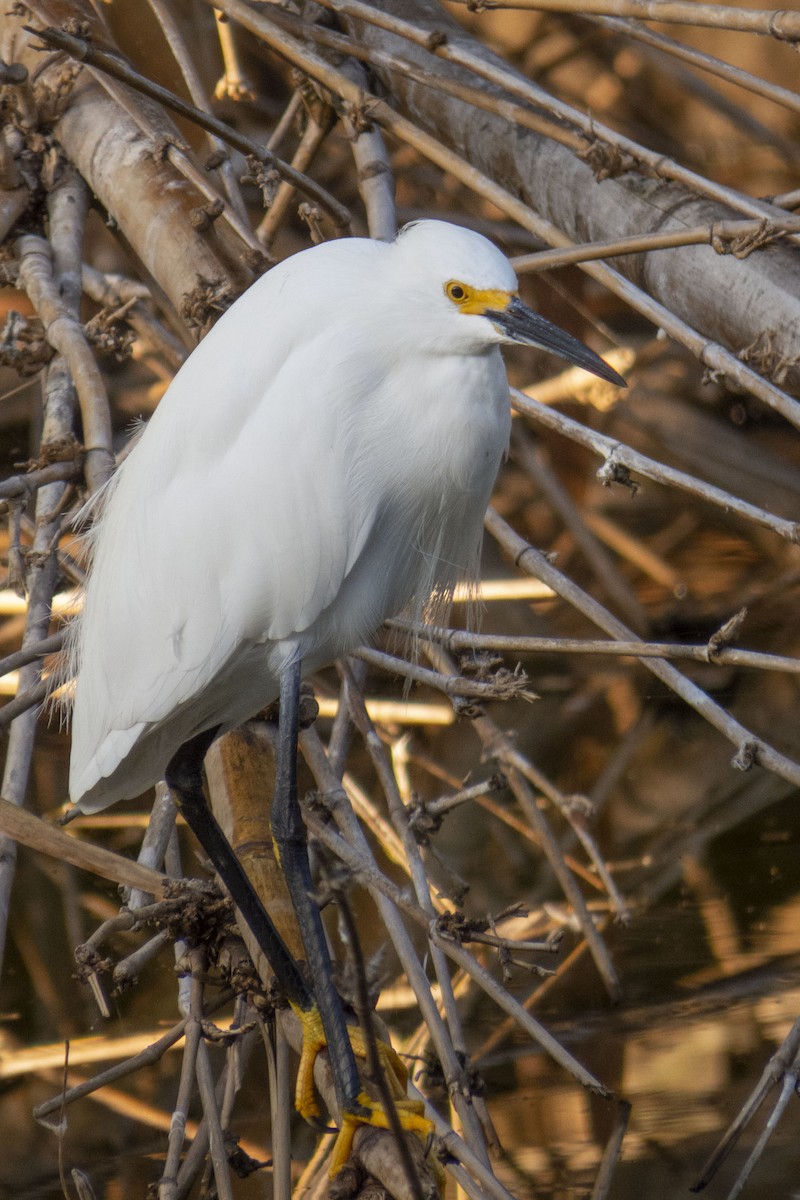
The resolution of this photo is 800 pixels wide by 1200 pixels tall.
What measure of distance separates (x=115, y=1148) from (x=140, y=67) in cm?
212

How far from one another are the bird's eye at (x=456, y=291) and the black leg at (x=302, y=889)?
39cm

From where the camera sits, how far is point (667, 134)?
9.62 ft

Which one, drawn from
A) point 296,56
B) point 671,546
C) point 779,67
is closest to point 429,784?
point 671,546

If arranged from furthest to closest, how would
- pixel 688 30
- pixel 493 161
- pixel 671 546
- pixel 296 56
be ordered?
pixel 671 546, pixel 688 30, pixel 493 161, pixel 296 56

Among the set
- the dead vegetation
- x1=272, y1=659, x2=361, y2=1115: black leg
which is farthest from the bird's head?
x1=272, y1=659, x2=361, y2=1115: black leg

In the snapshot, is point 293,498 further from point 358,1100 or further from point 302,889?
point 358,1100

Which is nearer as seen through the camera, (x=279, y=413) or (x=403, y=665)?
(x=279, y=413)

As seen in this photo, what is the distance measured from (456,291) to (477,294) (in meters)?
0.02

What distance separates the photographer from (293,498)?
49.1 inches

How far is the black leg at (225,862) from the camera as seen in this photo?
1.28 m

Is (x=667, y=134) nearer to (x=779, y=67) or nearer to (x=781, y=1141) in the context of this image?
(x=779, y=67)

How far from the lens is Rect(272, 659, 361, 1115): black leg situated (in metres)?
1.16

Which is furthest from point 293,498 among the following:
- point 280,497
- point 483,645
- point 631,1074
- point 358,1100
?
point 631,1074

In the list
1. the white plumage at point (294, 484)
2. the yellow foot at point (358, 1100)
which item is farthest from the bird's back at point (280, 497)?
the yellow foot at point (358, 1100)
